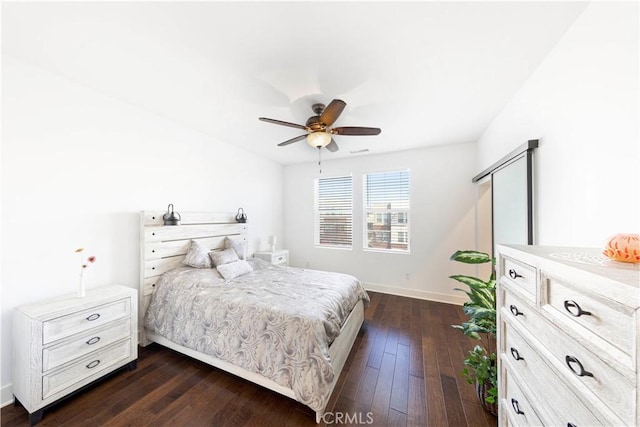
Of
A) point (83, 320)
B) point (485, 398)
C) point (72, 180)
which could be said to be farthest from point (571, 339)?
point (72, 180)

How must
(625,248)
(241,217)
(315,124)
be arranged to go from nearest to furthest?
(625,248) → (315,124) → (241,217)

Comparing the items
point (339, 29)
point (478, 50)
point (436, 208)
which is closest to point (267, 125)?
point (339, 29)

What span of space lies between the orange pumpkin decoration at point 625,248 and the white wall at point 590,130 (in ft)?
1.38

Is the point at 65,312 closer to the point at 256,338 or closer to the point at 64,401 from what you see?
the point at 64,401

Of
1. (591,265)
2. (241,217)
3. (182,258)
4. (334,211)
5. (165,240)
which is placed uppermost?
(334,211)

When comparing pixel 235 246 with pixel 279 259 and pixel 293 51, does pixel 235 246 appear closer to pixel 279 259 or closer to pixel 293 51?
pixel 279 259

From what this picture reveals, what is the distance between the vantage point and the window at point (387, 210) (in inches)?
160

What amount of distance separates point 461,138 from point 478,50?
2.07m

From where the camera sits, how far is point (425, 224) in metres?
3.82

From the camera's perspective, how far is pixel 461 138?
338cm

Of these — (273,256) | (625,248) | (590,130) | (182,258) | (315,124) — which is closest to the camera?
(625,248)

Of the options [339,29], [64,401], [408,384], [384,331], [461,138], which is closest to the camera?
[339,29]

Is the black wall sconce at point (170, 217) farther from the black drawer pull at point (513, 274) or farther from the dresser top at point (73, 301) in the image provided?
the black drawer pull at point (513, 274)

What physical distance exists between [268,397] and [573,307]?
6.58ft
